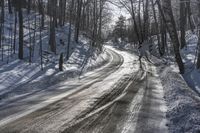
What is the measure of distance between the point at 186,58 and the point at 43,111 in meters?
23.2

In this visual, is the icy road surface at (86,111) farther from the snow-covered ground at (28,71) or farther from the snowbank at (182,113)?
the snow-covered ground at (28,71)

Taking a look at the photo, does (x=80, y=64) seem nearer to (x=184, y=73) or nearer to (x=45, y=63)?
(x=45, y=63)

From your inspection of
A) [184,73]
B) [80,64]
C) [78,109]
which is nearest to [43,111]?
[78,109]

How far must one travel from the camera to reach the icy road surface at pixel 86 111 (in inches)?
347

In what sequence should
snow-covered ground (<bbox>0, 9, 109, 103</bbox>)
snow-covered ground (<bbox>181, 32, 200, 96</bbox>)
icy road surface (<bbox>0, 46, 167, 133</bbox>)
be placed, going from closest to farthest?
icy road surface (<bbox>0, 46, 167, 133</bbox>)
snow-covered ground (<bbox>0, 9, 109, 103</bbox>)
snow-covered ground (<bbox>181, 32, 200, 96</bbox>)

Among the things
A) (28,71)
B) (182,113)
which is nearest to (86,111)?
(182,113)

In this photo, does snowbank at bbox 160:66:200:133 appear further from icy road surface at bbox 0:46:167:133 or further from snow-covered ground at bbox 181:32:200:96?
snow-covered ground at bbox 181:32:200:96

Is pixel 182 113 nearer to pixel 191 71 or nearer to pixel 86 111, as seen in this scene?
pixel 86 111

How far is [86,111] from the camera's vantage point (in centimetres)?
1077

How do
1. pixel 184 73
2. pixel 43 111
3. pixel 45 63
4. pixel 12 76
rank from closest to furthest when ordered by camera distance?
pixel 43 111
pixel 12 76
pixel 184 73
pixel 45 63

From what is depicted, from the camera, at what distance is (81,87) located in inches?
661

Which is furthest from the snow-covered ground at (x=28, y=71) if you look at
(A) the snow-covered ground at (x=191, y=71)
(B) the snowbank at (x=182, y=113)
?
(A) the snow-covered ground at (x=191, y=71)

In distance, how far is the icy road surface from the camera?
8820 mm

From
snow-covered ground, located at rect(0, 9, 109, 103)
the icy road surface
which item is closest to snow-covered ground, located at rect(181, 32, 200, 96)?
A: the icy road surface
